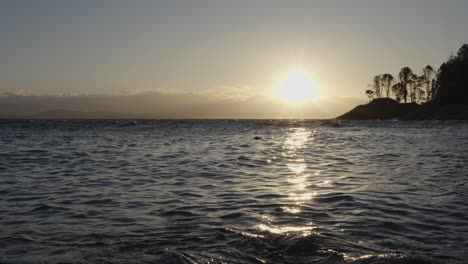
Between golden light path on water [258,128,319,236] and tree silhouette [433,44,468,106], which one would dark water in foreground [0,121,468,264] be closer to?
golden light path on water [258,128,319,236]

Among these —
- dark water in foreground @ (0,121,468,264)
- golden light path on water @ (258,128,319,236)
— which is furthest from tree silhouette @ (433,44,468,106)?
dark water in foreground @ (0,121,468,264)

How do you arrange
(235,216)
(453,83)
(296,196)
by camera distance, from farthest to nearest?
(453,83), (296,196), (235,216)

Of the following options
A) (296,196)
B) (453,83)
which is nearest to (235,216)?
(296,196)

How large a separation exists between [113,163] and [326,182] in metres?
12.8

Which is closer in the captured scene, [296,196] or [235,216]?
[235,216]

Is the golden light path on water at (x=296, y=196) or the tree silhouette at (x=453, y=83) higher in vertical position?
the tree silhouette at (x=453, y=83)

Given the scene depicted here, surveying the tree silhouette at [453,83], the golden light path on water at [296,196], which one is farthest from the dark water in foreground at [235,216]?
the tree silhouette at [453,83]

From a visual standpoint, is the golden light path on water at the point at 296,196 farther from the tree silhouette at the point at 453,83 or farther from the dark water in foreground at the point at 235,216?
the tree silhouette at the point at 453,83

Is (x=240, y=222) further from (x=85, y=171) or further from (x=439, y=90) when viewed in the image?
(x=439, y=90)

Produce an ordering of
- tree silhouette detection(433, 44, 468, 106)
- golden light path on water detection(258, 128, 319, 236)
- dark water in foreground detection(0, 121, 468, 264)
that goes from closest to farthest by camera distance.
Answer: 1. dark water in foreground detection(0, 121, 468, 264)
2. golden light path on water detection(258, 128, 319, 236)
3. tree silhouette detection(433, 44, 468, 106)

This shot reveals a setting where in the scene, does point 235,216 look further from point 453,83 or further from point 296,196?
point 453,83

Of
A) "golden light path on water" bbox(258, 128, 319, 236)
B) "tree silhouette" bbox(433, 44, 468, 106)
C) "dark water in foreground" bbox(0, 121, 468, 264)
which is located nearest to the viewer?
"dark water in foreground" bbox(0, 121, 468, 264)

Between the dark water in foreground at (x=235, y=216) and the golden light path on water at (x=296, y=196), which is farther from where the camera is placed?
the golden light path on water at (x=296, y=196)

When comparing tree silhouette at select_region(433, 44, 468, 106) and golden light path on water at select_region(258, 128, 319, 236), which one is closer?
golden light path on water at select_region(258, 128, 319, 236)
